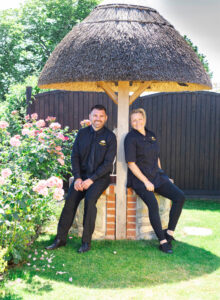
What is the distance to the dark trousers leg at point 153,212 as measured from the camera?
4.55 meters

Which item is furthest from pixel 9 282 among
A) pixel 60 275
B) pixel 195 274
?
pixel 195 274

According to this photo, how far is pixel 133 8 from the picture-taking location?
196 inches

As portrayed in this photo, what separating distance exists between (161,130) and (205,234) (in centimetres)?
343

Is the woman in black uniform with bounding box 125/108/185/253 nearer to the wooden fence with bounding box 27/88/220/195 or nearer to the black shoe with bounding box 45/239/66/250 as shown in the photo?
the black shoe with bounding box 45/239/66/250

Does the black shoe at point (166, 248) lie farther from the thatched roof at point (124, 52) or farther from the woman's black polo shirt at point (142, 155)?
the thatched roof at point (124, 52)

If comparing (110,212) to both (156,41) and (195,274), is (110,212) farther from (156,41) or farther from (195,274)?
(156,41)

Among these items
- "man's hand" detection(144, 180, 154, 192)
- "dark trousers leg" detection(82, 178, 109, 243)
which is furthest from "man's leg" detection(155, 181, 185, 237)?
"dark trousers leg" detection(82, 178, 109, 243)

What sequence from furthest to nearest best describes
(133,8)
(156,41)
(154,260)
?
1. (133,8)
2. (156,41)
3. (154,260)

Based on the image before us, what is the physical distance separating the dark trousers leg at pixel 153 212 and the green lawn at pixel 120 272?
226 mm

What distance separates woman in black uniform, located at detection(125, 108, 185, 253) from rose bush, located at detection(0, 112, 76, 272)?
1006 mm

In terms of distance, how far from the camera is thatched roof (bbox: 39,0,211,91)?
14.6ft

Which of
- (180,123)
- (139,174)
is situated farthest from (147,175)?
(180,123)

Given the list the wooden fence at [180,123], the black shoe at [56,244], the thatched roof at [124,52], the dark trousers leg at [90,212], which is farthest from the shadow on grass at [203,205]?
the black shoe at [56,244]

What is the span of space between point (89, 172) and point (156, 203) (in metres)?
0.92
